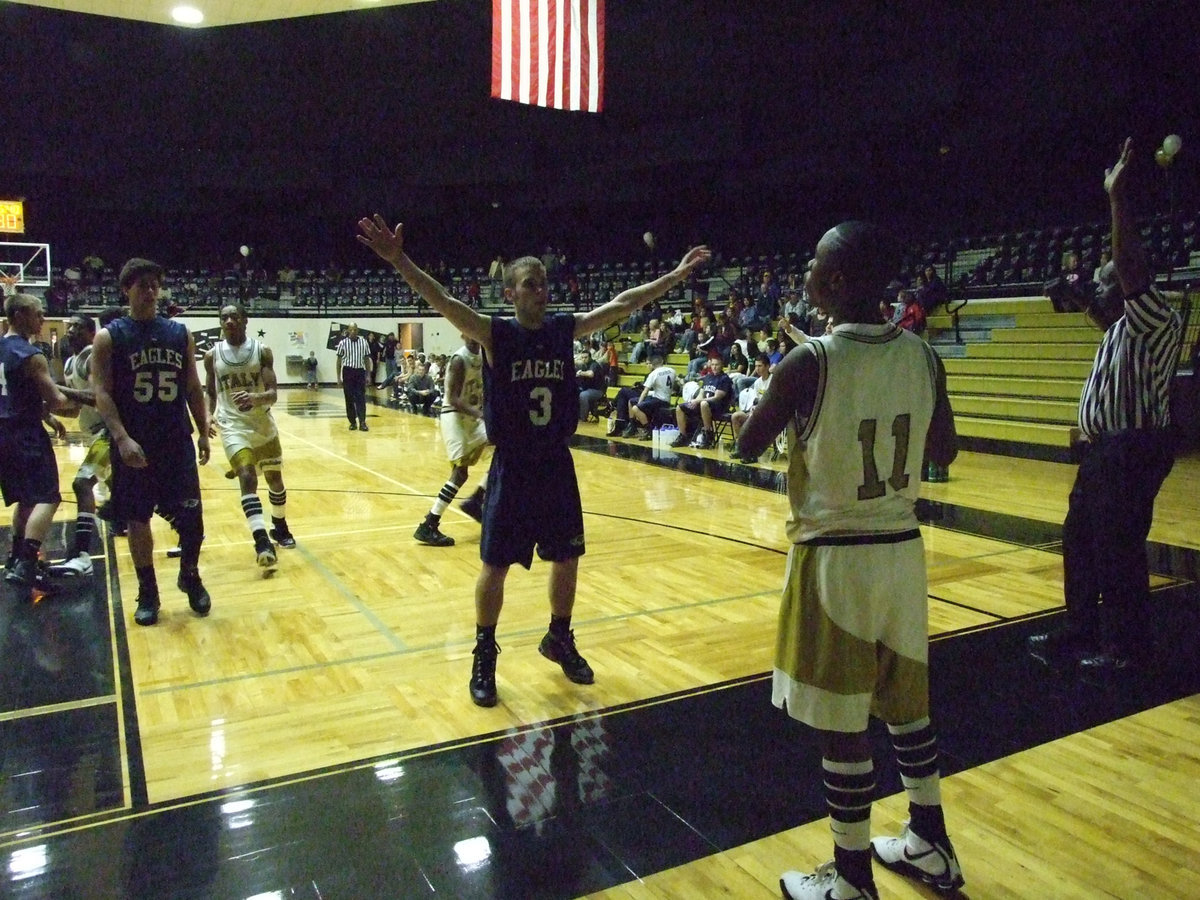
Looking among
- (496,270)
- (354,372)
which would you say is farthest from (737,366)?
(496,270)

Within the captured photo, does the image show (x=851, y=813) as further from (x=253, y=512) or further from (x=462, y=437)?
(x=462, y=437)

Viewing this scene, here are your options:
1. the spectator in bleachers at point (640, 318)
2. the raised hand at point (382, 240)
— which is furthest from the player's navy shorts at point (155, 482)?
the spectator in bleachers at point (640, 318)

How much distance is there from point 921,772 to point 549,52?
6855mm

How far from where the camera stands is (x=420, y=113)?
2073 centimetres

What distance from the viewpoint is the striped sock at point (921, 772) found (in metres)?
2.10

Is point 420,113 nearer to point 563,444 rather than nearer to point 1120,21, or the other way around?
point 1120,21

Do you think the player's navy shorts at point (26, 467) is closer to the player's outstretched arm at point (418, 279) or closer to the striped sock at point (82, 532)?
the striped sock at point (82, 532)

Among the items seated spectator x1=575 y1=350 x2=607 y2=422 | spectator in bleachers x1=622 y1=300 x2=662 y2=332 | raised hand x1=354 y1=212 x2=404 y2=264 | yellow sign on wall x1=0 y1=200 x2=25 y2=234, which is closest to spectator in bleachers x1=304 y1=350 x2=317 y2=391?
yellow sign on wall x1=0 y1=200 x2=25 y2=234

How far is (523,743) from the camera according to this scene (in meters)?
3.04

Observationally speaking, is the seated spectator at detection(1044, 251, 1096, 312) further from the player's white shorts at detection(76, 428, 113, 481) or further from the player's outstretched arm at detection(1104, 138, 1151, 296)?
the player's white shorts at detection(76, 428, 113, 481)

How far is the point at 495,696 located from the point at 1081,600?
2.55 m

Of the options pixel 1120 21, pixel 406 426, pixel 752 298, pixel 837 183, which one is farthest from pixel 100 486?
pixel 837 183

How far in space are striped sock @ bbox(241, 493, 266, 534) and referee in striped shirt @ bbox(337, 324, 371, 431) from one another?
8.36 m

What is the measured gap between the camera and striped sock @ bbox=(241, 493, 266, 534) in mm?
5475
